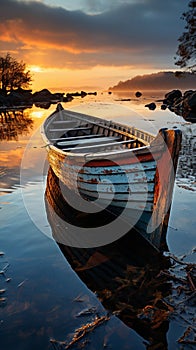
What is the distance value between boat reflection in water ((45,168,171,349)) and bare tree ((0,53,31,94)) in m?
76.4

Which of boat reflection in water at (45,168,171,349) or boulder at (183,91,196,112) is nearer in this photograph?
boat reflection in water at (45,168,171,349)

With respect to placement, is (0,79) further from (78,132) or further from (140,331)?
(140,331)

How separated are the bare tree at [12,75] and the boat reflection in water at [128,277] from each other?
76.4m

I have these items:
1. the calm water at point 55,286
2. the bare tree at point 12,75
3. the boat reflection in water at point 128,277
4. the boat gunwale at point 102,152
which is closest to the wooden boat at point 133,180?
the boat gunwale at point 102,152

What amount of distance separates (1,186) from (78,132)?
4.77m

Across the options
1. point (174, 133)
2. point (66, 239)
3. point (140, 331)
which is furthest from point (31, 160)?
point (140, 331)

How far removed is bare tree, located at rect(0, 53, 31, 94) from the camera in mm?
75562

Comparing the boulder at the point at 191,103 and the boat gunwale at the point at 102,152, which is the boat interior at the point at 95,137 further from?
the boulder at the point at 191,103

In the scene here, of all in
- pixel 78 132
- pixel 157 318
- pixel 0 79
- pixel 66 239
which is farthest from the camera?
pixel 0 79

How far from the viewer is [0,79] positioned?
75562 millimetres

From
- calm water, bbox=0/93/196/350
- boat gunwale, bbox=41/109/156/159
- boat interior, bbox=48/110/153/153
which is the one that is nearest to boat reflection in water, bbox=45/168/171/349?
calm water, bbox=0/93/196/350

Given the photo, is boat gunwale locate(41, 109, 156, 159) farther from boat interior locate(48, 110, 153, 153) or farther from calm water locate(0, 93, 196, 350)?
calm water locate(0, 93, 196, 350)

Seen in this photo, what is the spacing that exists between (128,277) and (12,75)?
82.2m

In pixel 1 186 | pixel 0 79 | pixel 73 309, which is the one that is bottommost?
pixel 73 309
